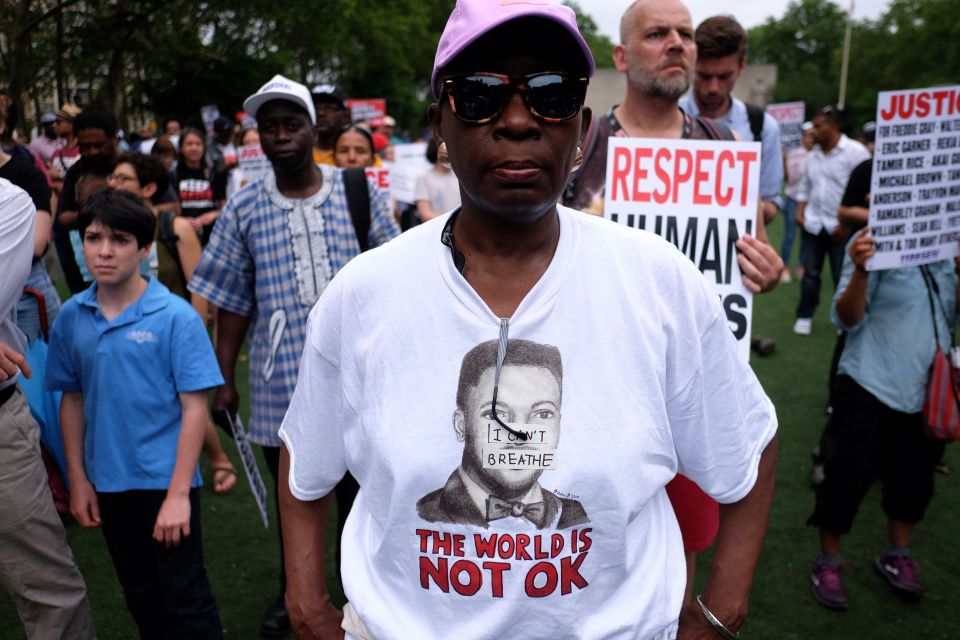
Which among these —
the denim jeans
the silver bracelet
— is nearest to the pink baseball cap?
the silver bracelet

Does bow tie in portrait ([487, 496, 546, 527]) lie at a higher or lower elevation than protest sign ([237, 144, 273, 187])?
lower

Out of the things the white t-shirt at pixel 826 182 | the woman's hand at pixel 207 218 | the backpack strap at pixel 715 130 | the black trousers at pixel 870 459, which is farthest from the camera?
the white t-shirt at pixel 826 182

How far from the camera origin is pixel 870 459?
4.14 metres

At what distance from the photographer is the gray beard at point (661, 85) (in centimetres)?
318

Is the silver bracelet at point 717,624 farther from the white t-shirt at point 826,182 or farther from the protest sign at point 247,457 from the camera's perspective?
the white t-shirt at point 826,182

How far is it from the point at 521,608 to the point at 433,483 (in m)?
0.27

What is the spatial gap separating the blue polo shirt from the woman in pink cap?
1647 millimetres

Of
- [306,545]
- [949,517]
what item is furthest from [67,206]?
[949,517]

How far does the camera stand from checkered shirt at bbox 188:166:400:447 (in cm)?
362

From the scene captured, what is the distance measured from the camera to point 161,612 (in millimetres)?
3264

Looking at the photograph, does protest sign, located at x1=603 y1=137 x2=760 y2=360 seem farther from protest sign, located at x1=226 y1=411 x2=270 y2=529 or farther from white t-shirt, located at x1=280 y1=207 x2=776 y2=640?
protest sign, located at x1=226 y1=411 x2=270 y2=529

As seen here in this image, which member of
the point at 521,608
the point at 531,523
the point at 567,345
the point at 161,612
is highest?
the point at 567,345

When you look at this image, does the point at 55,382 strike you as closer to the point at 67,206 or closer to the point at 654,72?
the point at 654,72

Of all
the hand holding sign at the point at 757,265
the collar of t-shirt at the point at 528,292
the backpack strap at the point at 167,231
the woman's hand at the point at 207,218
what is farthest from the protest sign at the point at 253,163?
the collar of t-shirt at the point at 528,292
